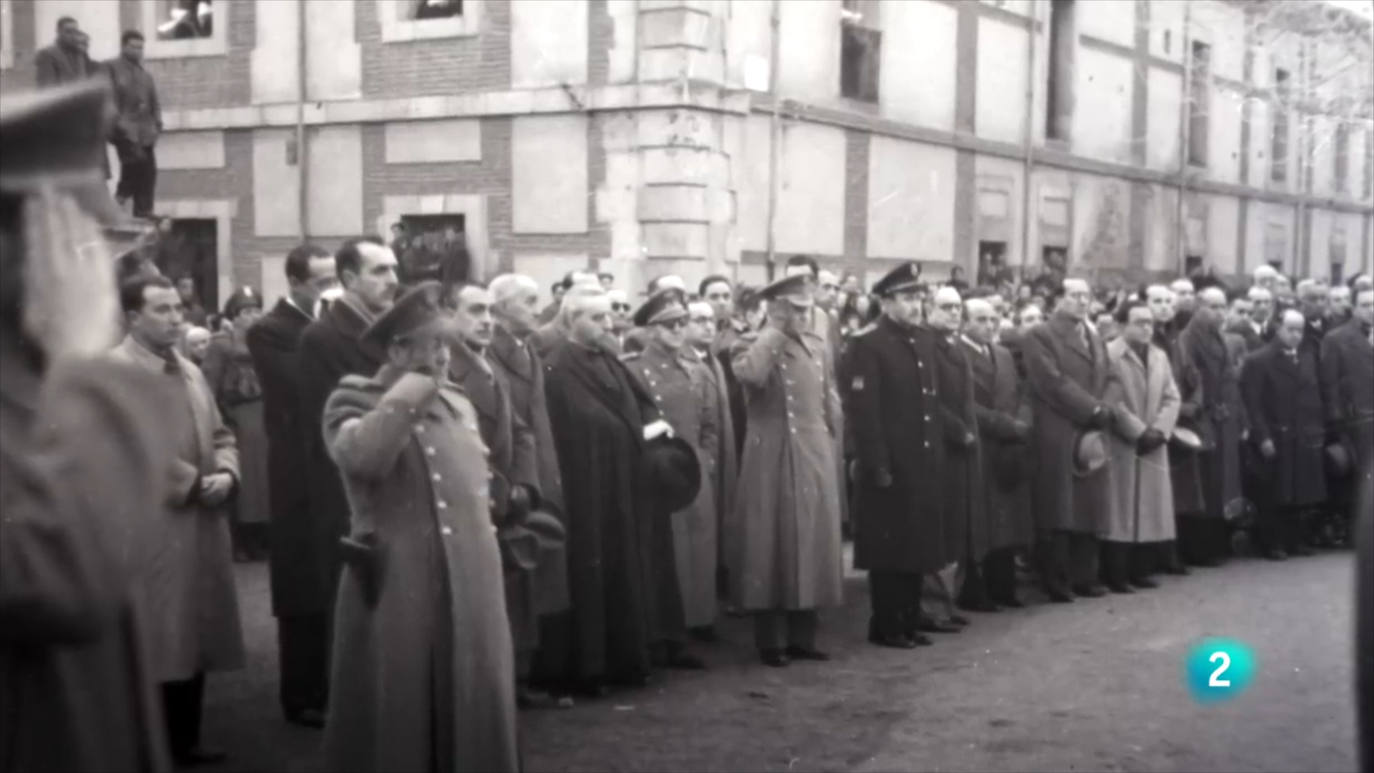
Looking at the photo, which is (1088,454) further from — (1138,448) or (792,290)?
(792,290)

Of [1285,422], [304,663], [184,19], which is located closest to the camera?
[304,663]

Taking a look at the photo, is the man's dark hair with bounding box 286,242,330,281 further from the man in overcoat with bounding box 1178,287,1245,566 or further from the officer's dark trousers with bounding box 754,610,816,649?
the man in overcoat with bounding box 1178,287,1245,566

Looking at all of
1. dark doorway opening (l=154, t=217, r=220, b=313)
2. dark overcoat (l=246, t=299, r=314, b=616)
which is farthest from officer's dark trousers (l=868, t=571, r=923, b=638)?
dark doorway opening (l=154, t=217, r=220, b=313)

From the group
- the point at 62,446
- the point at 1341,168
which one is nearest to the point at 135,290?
the point at 62,446

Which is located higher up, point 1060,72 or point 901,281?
point 1060,72

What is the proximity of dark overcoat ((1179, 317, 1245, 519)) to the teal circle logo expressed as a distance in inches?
124

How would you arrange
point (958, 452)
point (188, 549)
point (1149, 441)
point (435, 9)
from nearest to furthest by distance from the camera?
point (188, 549) → point (958, 452) → point (1149, 441) → point (435, 9)

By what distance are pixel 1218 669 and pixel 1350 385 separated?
5230 mm

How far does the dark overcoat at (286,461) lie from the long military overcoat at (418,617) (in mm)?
1998

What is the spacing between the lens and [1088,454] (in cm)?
1146

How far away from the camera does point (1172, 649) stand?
9641 millimetres

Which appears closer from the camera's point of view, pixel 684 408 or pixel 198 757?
pixel 198 757

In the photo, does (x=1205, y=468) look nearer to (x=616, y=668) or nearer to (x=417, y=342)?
(x=616, y=668)

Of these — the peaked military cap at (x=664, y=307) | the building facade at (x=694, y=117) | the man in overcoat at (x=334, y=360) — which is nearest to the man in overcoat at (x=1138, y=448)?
the peaked military cap at (x=664, y=307)
